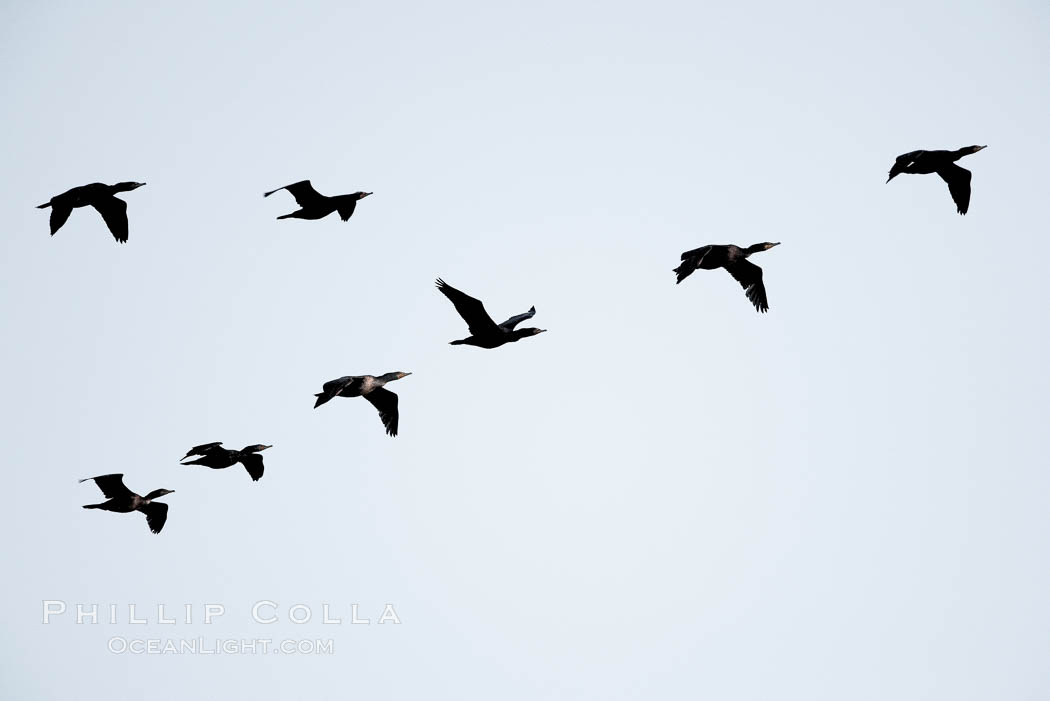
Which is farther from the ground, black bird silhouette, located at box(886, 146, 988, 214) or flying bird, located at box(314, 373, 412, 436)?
black bird silhouette, located at box(886, 146, 988, 214)

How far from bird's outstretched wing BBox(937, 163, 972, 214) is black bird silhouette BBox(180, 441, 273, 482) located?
1859 centimetres

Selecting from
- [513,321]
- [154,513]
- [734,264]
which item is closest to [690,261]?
[734,264]

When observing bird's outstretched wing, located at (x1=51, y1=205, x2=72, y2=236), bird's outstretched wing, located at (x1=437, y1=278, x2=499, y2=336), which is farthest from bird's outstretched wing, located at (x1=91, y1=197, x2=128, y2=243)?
bird's outstretched wing, located at (x1=437, y1=278, x2=499, y2=336)

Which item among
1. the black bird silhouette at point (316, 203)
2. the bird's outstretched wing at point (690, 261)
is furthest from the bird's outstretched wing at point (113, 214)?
the bird's outstretched wing at point (690, 261)

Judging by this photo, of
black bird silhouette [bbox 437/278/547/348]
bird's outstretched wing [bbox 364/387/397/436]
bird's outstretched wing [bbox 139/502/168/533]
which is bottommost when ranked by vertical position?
bird's outstretched wing [bbox 139/502/168/533]

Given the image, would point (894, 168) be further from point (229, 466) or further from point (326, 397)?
point (229, 466)

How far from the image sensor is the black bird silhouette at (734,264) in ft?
107

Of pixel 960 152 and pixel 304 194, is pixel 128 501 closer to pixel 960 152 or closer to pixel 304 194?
pixel 304 194

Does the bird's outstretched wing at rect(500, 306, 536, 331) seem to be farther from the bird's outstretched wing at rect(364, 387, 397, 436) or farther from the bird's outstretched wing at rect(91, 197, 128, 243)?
the bird's outstretched wing at rect(91, 197, 128, 243)

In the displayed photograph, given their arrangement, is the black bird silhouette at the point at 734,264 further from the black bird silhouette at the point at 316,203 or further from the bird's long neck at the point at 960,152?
the black bird silhouette at the point at 316,203

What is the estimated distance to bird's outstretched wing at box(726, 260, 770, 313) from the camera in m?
35.2

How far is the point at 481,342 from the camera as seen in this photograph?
33.3 m

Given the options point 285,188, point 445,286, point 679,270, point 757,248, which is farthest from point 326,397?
point 757,248

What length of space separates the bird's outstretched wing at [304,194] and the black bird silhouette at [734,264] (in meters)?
9.64
